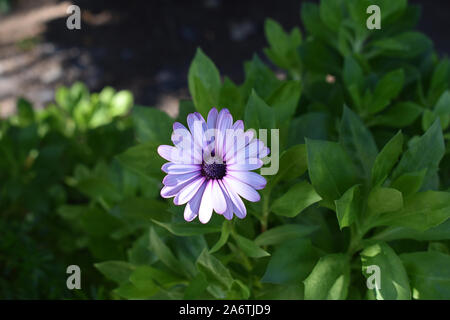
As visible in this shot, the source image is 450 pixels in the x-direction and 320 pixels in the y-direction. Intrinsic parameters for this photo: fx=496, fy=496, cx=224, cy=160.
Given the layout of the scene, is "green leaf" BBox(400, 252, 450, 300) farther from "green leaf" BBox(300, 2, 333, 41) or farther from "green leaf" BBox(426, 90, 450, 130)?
"green leaf" BBox(300, 2, 333, 41)

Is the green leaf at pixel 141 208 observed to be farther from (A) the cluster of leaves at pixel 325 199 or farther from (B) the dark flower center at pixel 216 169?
(B) the dark flower center at pixel 216 169

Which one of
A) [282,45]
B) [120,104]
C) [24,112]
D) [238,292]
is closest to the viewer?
[238,292]

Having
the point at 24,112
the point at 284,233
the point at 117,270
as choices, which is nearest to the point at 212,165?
the point at 284,233

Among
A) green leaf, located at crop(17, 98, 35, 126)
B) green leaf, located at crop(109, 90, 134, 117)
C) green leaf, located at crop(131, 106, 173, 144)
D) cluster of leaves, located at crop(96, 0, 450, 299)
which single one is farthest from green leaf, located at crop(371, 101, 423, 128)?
green leaf, located at crop(17, 98, 35, 126)

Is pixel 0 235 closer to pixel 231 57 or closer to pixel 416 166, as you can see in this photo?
pixel 416 166

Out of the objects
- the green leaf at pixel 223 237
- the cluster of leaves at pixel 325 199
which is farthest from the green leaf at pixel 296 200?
the green leaf at pixel 223 237

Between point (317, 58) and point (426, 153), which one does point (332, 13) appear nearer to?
point (317, 58)
